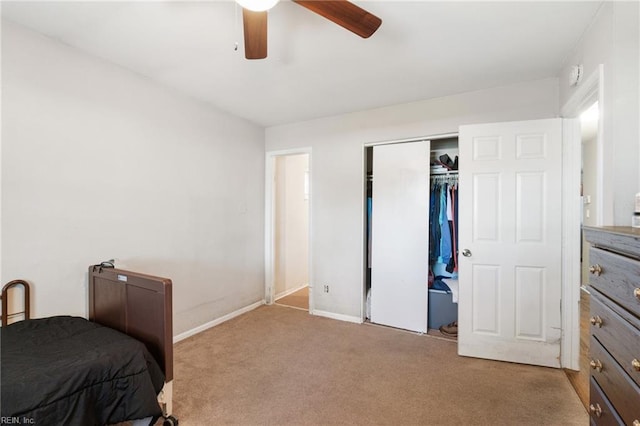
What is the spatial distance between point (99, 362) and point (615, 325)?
6.86 ft

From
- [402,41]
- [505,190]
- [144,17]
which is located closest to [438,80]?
[402,41]

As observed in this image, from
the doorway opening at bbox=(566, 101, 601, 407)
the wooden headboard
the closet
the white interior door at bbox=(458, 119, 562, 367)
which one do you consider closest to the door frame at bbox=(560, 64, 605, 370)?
the white interior door at bbox=(458, 119, 562, 367)

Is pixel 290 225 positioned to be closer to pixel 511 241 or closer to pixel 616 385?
pixel 511 241

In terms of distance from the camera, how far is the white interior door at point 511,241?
7.89 ft

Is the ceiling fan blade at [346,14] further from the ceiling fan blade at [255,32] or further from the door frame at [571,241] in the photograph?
the door frame at [571,241]

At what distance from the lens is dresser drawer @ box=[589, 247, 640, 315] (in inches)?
35.6

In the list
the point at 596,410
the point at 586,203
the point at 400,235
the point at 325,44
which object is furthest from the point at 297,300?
the point at 586,203

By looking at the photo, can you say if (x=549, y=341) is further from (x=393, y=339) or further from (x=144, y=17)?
(x=144, y=17)

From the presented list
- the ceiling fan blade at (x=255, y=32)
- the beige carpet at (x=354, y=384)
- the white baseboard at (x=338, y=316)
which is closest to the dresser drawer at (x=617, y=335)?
the beige carpet at (x=354, y=384)

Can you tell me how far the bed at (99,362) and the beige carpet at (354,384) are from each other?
0.44m

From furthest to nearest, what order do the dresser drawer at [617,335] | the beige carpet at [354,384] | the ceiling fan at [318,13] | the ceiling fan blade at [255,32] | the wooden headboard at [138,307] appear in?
the beige carpet at [354,384] → the wooden headboard at [138,307] → the ceiling fan blade at [255,32] → the ceiling fan at [318,13] → the dresser drawer at [617,335]

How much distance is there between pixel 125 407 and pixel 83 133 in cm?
187

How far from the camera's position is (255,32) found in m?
1.53

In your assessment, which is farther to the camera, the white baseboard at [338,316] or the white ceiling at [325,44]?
the white baseboard at [338,316]
